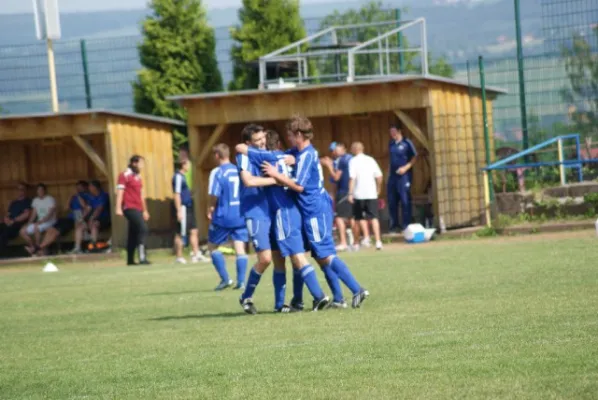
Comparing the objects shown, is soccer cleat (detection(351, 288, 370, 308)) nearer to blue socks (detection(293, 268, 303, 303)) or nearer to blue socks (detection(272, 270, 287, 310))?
blue socks (detection(293, 268, 303, 303))

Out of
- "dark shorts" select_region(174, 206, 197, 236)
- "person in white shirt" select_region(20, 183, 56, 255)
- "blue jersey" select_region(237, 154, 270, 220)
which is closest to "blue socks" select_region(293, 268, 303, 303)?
"blue jersey" select_region(237, 154, 270, 220)

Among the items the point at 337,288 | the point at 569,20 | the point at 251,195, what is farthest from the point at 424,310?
the point at 569,20

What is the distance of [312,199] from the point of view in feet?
38.1

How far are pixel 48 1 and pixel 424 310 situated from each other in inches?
725

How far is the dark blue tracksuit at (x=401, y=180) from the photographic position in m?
24.8

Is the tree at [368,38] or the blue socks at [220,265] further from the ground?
the tree at [368,38]

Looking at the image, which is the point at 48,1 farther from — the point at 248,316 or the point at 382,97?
the point at 248,316

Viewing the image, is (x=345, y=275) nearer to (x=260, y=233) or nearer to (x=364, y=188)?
(x=260, y=233)

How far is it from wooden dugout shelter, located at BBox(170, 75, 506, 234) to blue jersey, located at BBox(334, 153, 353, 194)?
2.38m

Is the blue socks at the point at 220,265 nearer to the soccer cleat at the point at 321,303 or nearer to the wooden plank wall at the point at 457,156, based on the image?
the soccer cleat at the point at 321,303

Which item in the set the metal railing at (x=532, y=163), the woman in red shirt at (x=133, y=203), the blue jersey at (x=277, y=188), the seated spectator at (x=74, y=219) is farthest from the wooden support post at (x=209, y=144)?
the blue jersey at (x=277, y=188)

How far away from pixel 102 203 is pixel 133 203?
4.08m

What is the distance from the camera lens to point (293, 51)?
29078 millimetres

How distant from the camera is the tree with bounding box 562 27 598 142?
24062 millimetres
